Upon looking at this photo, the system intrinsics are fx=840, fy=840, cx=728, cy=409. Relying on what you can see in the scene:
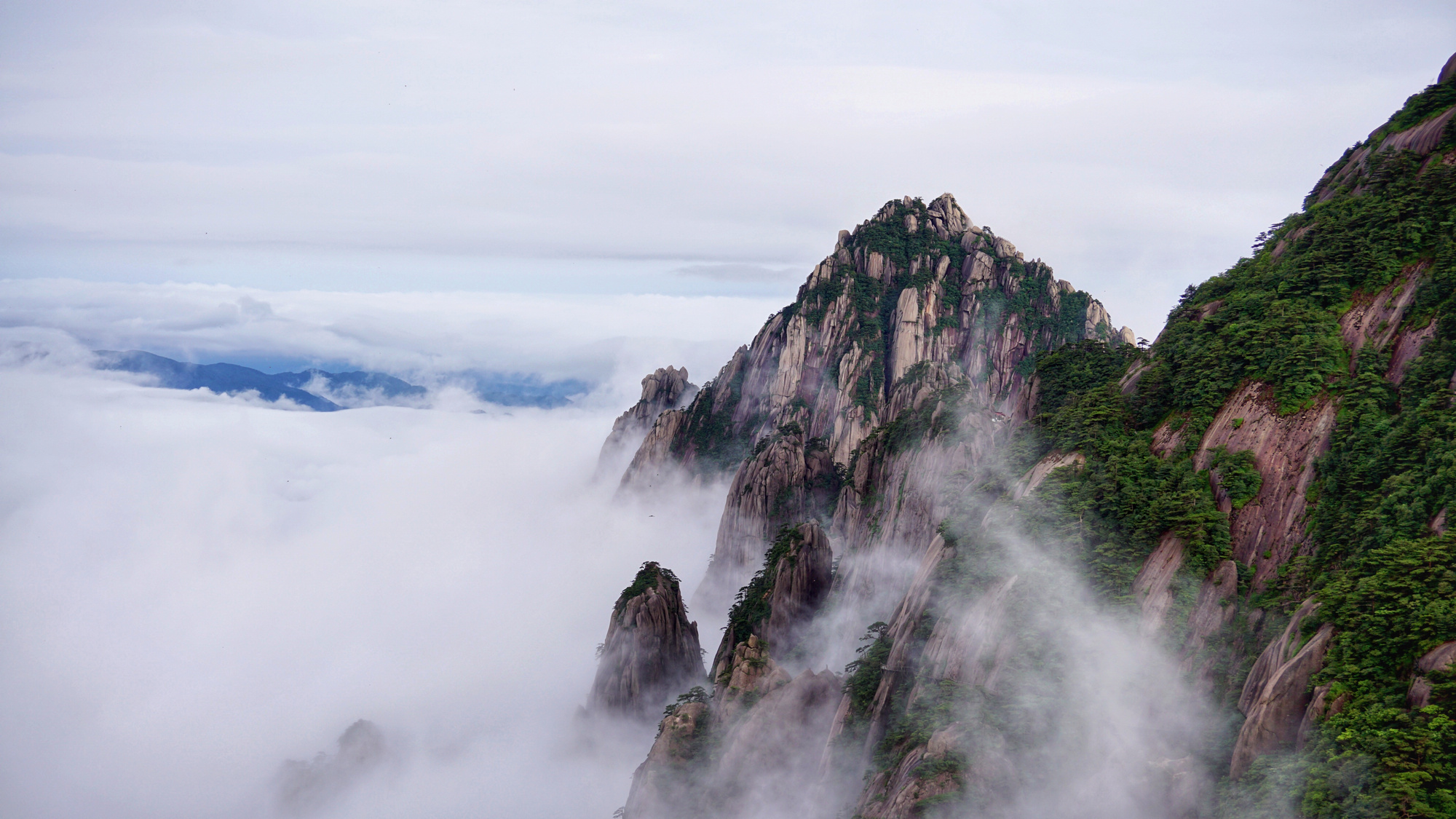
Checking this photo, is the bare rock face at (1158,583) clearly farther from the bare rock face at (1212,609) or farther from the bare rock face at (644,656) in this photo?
the bare rock face at (644,656)

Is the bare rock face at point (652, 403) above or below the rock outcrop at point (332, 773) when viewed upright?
above

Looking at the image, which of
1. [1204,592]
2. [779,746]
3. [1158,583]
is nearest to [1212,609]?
[1204,592]

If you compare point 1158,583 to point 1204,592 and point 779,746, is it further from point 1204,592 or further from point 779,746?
point 779,746

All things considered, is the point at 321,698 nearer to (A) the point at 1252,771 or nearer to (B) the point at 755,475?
(B) the point at 755,475

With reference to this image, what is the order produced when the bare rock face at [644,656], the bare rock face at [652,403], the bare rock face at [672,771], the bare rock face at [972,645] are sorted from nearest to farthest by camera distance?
the bare rock face at [972,645] < the bare rock face at [672,771] < the bare rock face at [644,656] < the bare rock face at [652,403]

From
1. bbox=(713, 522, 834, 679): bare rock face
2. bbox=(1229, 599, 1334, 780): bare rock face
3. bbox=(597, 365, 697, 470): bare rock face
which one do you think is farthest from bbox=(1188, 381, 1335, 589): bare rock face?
bbox=(597, 365, 697, 470): bare rock face

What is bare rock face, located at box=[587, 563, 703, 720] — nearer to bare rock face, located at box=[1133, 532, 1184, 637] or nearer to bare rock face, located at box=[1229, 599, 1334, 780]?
bare rock face, located at box=[1133, 532, 1184, 637]

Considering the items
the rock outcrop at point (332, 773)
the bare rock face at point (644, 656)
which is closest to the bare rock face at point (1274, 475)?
the bare rock face at point (644, 656)
